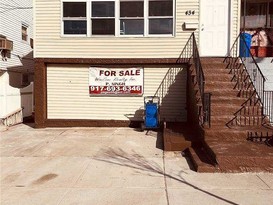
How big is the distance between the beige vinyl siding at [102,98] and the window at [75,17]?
4.52 feet

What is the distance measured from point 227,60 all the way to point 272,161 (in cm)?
520

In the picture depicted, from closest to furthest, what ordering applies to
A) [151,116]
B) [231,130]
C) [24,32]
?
[231,130]
[151,116]
[24,32]

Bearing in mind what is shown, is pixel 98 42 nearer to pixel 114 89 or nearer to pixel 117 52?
pixel 117 52

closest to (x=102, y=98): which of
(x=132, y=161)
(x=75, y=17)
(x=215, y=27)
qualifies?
(x=75, y=17)

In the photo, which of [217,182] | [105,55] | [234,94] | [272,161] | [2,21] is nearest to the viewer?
[217,182]

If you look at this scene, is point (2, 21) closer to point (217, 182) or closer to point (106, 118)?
point (106, 118)

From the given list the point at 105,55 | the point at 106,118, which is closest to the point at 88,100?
the point at 106,118

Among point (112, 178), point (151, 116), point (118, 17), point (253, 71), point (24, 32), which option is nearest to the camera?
point (112, 178)

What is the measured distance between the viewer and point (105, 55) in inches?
439

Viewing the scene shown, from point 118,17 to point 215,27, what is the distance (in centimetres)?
364

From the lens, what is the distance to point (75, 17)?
36.9ft

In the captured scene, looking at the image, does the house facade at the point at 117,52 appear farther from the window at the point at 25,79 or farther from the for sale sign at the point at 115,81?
the window at the point at 25,79

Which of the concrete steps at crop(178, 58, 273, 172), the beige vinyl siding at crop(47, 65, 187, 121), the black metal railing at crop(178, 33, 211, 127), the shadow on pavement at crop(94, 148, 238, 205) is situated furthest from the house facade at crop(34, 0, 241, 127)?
the shadow on pavement at crop(94, 148, 238, 205)

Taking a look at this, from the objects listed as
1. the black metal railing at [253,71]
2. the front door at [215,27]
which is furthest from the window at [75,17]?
the black metal railing at [253,71]
